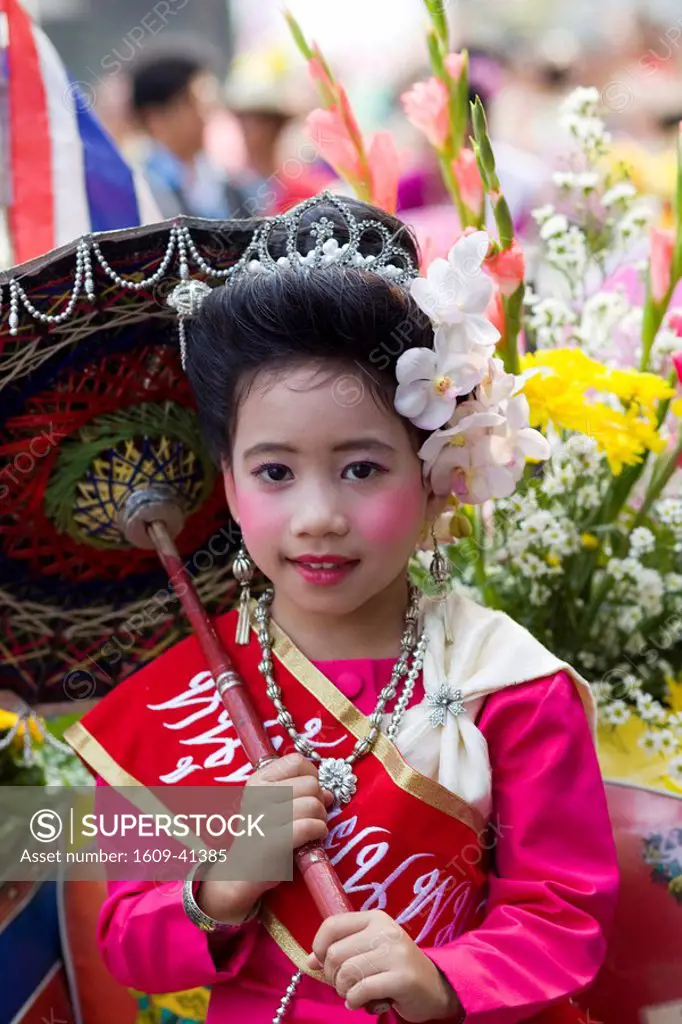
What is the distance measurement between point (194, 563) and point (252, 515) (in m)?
0.37

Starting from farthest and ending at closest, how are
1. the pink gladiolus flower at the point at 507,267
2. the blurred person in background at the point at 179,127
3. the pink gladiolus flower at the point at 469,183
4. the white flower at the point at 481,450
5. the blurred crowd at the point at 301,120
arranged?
1. the blurred person in background at the point at 179,127
2. the blurred crowd at the point at 301,120
3. the pink gladiolus flower at the point at 469,183
4. the pink gladiolus flower at the point at 507,267
5. the white flower at the point at 481,450

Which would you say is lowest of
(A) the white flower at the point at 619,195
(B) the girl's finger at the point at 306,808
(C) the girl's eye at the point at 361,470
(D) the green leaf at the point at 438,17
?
(B) the girl's finger at the point at 306,808

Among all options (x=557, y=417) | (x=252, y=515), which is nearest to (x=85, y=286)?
(x=252, y=515)

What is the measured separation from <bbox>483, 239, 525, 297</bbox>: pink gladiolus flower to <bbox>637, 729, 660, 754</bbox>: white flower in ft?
1.91

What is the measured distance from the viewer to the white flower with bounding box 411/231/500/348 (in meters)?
1.25

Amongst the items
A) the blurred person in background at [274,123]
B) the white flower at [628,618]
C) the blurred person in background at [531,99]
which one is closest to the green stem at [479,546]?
Result: the white flower at [628,618]

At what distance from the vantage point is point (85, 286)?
4.27 feet

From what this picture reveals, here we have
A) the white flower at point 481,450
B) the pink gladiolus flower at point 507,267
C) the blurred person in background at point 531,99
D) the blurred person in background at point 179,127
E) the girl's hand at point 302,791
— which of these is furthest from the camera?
the blurred person in background at point 531,99

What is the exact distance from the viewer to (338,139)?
1.59 m

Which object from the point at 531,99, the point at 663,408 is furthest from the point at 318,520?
the point at 531,99

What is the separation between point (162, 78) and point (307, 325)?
12.5ft

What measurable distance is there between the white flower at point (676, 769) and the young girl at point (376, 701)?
21cm

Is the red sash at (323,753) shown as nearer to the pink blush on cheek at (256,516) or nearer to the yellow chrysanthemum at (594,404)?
the pink blush on cheek at (256,516)

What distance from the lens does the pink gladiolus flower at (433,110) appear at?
158 centimetres
